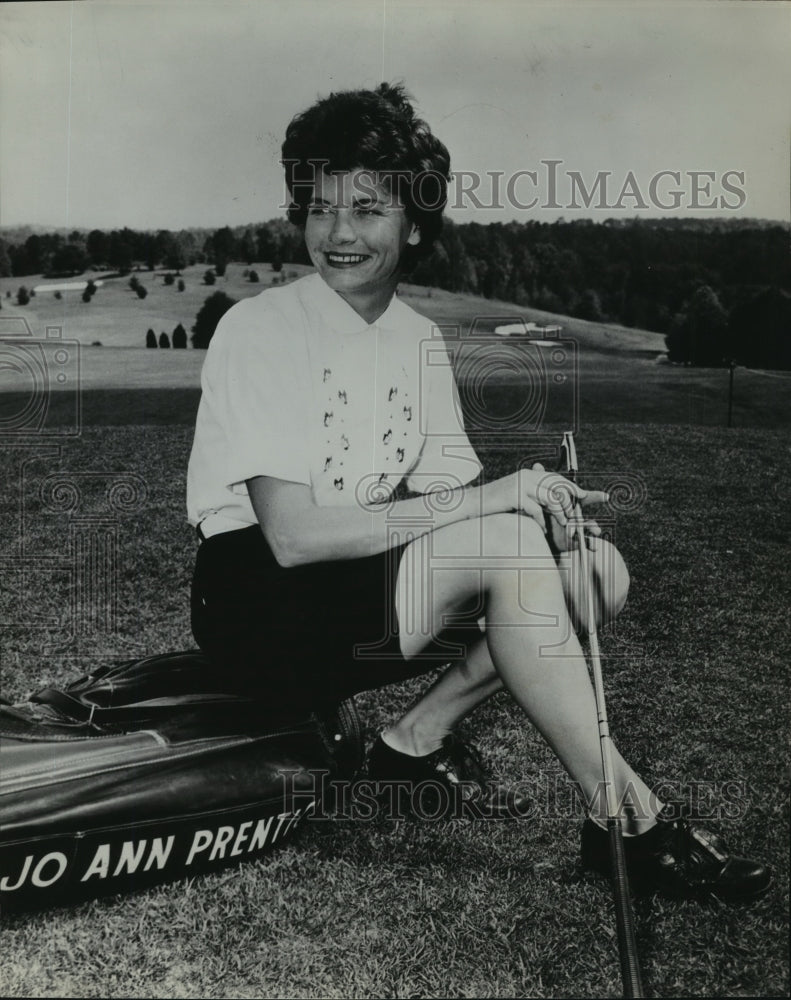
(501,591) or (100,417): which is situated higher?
(100,417)

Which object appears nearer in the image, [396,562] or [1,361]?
[396,562]

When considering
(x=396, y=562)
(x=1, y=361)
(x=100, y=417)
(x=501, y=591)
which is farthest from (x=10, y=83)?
(x=501, y=591)

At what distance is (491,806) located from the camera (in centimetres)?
198

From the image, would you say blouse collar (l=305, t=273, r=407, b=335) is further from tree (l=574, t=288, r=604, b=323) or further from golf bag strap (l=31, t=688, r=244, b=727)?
golf bag strap (l=31, t=688, r=244, b=727)

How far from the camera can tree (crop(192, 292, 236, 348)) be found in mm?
2227

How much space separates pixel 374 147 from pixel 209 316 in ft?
2.20

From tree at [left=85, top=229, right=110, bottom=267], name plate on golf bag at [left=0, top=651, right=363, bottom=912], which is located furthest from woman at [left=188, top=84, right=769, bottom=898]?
tree at [left=85, top=229, right=110, bottom=267]

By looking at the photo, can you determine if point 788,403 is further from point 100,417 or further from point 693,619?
point 100,417

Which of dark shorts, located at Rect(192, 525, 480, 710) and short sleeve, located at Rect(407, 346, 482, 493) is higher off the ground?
short sleeve, located at Rect(407, 346, 482, 493)

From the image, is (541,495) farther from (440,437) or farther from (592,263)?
(592,263)

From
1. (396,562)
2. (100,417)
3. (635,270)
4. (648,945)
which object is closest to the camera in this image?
(648,945)

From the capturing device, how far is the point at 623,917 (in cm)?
151

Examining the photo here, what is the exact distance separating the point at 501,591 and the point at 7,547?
51.7 inches

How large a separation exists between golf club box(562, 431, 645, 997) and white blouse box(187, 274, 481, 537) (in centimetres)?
33
